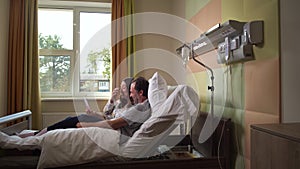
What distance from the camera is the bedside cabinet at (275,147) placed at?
2.86ft

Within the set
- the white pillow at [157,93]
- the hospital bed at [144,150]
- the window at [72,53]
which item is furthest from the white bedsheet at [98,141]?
the window at [72,53]

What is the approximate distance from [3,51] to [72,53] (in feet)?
2.95

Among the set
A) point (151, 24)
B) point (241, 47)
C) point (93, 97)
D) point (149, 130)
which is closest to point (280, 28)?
point (241, 47)

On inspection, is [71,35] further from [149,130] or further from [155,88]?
[149,130]

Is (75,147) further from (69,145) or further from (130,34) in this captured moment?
(130,34)

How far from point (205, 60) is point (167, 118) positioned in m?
0.95

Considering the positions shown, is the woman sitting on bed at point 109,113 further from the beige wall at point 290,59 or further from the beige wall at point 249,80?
the beige wall at point 290,59

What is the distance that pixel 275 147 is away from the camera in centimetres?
97

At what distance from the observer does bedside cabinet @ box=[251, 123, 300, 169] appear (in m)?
0.87

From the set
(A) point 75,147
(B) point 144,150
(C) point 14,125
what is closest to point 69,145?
(A) point 75,147

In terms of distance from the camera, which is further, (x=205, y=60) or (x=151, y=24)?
(x=151, y=24)

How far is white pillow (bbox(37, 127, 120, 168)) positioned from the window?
7.32 feet

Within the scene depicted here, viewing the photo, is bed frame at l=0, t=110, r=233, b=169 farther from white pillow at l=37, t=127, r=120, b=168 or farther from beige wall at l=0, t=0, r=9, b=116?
beige wall at l=0, t=0, r=9, b=116

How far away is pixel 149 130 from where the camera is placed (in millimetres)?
1759
